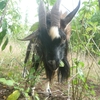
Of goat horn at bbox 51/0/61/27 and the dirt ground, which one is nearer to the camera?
the dirt ground

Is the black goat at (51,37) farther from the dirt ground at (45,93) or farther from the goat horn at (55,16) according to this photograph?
the dirt ground at (45,93)

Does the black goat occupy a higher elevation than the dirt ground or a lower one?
higher

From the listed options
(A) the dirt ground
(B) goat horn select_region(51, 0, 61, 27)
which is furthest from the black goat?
(A) the dirt ground

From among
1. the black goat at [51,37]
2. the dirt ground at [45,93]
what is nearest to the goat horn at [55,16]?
the black goat at [51,37]

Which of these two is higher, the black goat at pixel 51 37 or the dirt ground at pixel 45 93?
the black goat at pixel 51 37

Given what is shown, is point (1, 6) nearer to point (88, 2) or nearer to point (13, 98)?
point (13, 98)

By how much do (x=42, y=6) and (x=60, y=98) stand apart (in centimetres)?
160

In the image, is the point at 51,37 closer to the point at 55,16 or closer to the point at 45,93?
the point at 55,16

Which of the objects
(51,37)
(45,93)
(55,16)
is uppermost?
(55,16)

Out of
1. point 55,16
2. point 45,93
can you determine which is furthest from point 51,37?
point 45,93

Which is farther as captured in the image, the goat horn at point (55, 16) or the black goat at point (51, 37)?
the goat horn at point (55, 16)

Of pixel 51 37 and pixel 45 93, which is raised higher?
pixel 51 37

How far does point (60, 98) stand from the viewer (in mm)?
3816

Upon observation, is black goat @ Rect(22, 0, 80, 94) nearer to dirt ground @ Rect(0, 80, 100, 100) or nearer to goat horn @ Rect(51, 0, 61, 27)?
goat horn @ Rect(51, 0, 61, 27)
